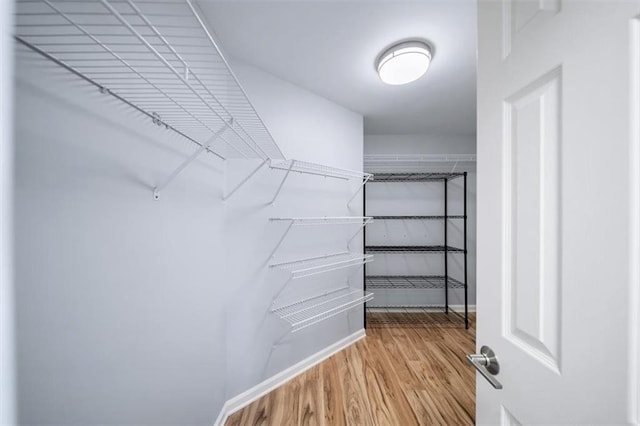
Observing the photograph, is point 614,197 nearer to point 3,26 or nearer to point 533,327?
point 533,327

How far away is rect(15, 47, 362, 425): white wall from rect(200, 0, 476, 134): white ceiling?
26 centimetres

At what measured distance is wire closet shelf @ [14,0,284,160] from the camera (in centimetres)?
49

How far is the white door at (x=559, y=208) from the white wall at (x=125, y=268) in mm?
1054

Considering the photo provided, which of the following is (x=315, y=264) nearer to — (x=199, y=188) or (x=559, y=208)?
(x=199, y=188)

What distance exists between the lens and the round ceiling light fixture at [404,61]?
57.3 inches

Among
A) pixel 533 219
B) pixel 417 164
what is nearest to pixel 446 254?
pixel 417 164

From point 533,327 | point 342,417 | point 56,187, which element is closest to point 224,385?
point 342,417

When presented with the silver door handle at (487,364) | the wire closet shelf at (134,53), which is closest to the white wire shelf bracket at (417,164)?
the wire closet shelf at (134,53)

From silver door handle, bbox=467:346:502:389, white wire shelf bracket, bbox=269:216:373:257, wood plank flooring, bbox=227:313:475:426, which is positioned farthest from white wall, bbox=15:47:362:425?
silver door handle, bbox=467:346:502:389

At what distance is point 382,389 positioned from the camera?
1.64 meters

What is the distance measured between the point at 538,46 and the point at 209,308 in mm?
1538

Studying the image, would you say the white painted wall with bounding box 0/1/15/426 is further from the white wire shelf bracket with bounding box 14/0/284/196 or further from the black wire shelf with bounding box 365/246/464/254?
the black wire shelf with bounding box 365/246/464/254

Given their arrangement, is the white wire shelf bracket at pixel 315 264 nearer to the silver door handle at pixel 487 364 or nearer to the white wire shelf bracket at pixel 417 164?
the silver door handle at pixel 487 364

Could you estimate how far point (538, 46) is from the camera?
504 mm
